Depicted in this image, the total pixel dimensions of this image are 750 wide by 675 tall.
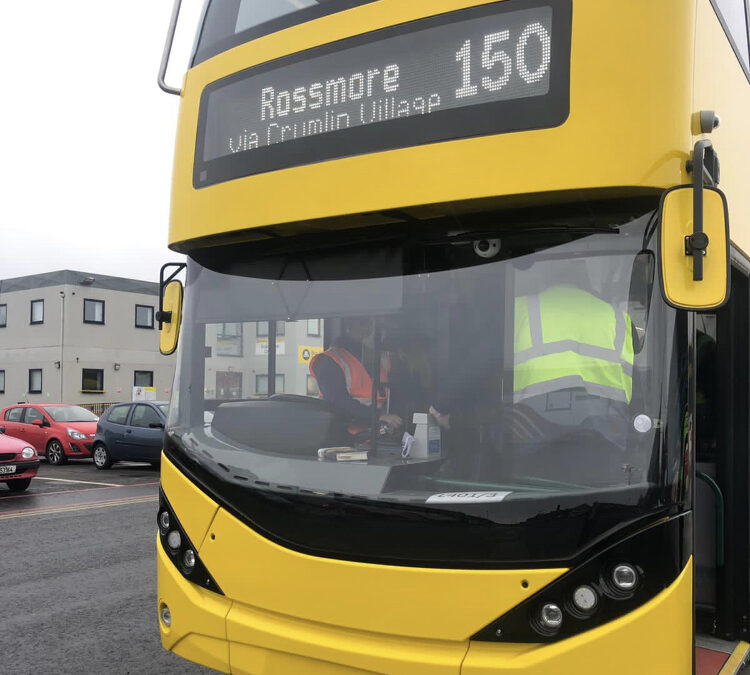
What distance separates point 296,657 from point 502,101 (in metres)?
2.21

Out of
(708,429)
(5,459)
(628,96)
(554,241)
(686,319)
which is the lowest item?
(5,459)

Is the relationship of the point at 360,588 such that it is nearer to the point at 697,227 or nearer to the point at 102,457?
the point at 697,227

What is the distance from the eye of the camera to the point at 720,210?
2.61m

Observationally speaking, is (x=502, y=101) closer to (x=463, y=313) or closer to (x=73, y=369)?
(x=463, y=313)

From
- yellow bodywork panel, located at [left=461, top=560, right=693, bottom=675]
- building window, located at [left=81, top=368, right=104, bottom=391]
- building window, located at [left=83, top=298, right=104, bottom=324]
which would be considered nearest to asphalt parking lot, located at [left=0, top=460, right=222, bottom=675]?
yellow bodywork panel, located at [left=461, top=560, right=693, bottom=675]

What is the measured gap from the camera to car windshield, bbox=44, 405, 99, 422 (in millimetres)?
19609

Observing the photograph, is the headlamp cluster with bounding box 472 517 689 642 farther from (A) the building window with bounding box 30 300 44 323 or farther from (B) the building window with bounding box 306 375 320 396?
(A) the building window with bounding box 30 300 44 323

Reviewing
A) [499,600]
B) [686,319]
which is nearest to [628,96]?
[686,319]

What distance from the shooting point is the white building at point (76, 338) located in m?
38.1

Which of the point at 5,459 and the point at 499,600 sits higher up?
the point at 499,600

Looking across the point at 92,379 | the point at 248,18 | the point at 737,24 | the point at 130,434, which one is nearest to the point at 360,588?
the point at 248,18

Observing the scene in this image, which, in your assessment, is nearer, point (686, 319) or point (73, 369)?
point (686, 319)

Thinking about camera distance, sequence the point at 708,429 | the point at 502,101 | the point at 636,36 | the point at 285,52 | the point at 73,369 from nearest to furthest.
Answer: the point at 636,36
the point at 502,101
the point at 285,52
the point at 708,429
the point at 73,369

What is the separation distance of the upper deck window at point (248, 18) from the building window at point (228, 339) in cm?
132
